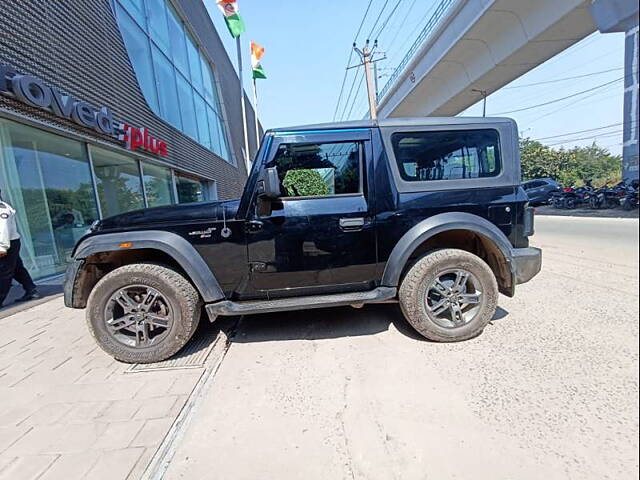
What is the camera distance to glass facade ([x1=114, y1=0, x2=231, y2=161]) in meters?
9.03

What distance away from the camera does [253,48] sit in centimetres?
1705

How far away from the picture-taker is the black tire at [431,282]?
2.80 meters

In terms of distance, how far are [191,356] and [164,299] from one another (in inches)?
25.0

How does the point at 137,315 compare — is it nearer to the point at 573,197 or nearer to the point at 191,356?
the point at 191,356

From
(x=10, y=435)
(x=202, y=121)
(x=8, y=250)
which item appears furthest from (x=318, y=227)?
(x=202, y=121)

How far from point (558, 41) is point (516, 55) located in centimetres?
131

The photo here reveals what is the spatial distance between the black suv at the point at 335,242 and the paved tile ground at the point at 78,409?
0.33m

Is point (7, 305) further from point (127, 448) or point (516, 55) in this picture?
point (516, 55)

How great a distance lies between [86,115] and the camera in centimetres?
634

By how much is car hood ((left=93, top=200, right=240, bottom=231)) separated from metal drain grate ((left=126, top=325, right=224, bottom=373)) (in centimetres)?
129

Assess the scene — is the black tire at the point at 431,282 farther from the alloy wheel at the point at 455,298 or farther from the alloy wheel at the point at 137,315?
the alloy wheel at the point at 137,315

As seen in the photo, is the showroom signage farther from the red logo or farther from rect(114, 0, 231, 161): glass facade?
rect(114, 0, 231, 161): glass facade

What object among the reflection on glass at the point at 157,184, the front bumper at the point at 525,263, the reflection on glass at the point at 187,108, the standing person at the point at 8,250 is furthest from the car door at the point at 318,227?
the reflection on glass at the point at 187,108

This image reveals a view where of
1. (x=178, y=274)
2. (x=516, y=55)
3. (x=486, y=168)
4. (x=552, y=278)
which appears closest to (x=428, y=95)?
(x=516, y=55)
